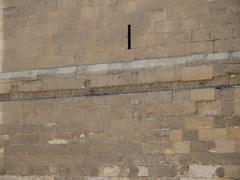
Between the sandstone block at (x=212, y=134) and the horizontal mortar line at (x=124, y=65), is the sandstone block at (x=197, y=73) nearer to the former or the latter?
the horizontal mortar line at (x=124, y=65)

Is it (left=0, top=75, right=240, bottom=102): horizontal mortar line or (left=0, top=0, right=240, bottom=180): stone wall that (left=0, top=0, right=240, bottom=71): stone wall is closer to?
(left=0, top=0, right=240, bottom=180): stone wall

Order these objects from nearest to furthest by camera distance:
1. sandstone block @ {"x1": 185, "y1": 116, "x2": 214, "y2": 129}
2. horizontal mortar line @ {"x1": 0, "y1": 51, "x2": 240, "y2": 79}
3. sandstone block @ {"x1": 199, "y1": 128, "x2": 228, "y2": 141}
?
1. sandstone block @ {"x1": 199, "y1": 128, "x2": 228, "y2": 141}
2. sandstone block @ {"x1": 185, "y1": 116, "x2": 214, "y2": 129}
3. horizontal mortar line @ {"x1": 0, "y1": 51, "x2": 240, "y2": 79}

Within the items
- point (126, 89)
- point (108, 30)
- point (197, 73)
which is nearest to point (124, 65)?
point (126, 89)

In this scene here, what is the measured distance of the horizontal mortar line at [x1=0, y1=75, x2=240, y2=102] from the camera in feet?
24.1

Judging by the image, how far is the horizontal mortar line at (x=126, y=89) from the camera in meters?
7.36

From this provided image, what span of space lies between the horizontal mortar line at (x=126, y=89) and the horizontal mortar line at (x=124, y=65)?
10.6 inches

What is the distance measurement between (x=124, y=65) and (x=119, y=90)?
0.38 m

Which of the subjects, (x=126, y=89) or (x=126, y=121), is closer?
(x=126, y=121)

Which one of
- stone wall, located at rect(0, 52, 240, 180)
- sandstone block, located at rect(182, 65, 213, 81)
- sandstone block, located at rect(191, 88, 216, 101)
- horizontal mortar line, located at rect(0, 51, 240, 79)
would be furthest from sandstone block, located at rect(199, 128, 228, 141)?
horizontal mortar line, located at rect(0, 51, 240, 79)

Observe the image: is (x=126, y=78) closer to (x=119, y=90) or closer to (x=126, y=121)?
(x=119, y=90)

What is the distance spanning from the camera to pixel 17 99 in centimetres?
904

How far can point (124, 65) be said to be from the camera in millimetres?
8117

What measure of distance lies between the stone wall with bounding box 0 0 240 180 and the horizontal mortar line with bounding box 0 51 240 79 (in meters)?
0.02

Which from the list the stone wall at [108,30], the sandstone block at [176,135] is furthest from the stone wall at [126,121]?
the stone wall at [108,30]
